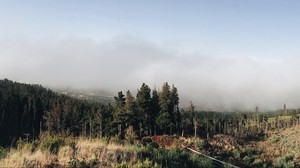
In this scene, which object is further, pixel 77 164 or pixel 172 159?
pixel 172 159

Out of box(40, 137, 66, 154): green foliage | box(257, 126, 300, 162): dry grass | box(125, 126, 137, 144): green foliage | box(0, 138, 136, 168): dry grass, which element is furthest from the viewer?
box(257, 126, 300, 162): dry grass

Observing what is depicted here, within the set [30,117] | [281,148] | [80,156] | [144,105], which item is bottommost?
[281,148]

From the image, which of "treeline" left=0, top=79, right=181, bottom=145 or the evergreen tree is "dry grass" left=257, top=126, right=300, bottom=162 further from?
the evergreen tree

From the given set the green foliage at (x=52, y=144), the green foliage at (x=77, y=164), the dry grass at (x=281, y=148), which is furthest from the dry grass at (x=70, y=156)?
the dry grass at (x=281, y=148)

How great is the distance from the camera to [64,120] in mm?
109125

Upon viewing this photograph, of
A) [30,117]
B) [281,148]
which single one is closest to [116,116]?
[281,148]

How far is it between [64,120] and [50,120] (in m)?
3.79

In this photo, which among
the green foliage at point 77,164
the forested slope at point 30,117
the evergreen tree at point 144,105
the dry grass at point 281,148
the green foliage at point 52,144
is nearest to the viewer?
the green foliage at point 77,164

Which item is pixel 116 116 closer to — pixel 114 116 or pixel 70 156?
pixel 114 116

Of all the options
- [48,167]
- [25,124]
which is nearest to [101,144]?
[48,167]

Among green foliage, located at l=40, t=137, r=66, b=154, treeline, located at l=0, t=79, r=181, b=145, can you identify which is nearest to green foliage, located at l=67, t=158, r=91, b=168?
green foliage, located at l=40, t=137, r=66, b=154

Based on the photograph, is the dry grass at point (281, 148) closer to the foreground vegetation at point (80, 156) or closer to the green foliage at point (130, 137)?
the green foliage at point (130, 137)

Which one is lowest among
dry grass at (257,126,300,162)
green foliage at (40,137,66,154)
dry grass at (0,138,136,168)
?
dry grass at (257,126,300,162)

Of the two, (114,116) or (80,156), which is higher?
(114,116)
